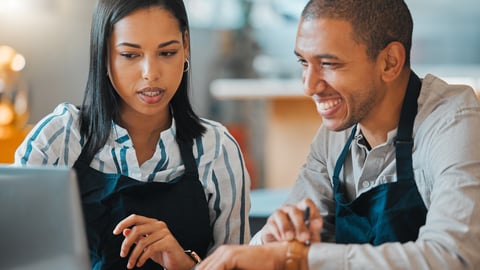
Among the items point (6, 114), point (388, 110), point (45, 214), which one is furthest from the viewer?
point (6, 114)

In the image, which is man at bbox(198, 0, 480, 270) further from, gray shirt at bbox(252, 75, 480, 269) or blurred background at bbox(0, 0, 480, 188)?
blurred background at bbox(0, 0, 480, 188)

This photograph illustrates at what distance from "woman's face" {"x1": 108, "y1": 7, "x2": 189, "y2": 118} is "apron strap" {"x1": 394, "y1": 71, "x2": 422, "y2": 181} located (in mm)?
536

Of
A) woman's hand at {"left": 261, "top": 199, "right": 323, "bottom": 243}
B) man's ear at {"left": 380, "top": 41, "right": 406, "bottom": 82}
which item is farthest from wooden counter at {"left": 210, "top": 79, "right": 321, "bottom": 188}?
woman's hand at {"left": 261, "top": 199, "right": 323, "bottom": 243}

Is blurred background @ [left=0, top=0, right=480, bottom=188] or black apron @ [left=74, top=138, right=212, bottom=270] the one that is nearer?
black apron @ [left=74, top=138, right=212, bottom=270]

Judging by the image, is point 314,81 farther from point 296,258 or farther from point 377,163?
point 296,258

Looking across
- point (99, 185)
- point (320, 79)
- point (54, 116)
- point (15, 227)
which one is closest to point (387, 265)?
point (320, 79)

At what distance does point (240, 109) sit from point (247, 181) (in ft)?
15.6

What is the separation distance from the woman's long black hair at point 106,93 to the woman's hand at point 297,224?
56 cm

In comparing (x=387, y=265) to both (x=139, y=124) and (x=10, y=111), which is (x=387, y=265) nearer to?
(x=139, y=124)

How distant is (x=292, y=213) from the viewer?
4.40 feet

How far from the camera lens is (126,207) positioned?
1.74 meters

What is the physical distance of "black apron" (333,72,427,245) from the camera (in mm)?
1477

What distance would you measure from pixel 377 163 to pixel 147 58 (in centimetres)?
55

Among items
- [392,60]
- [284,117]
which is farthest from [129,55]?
[284,117]
